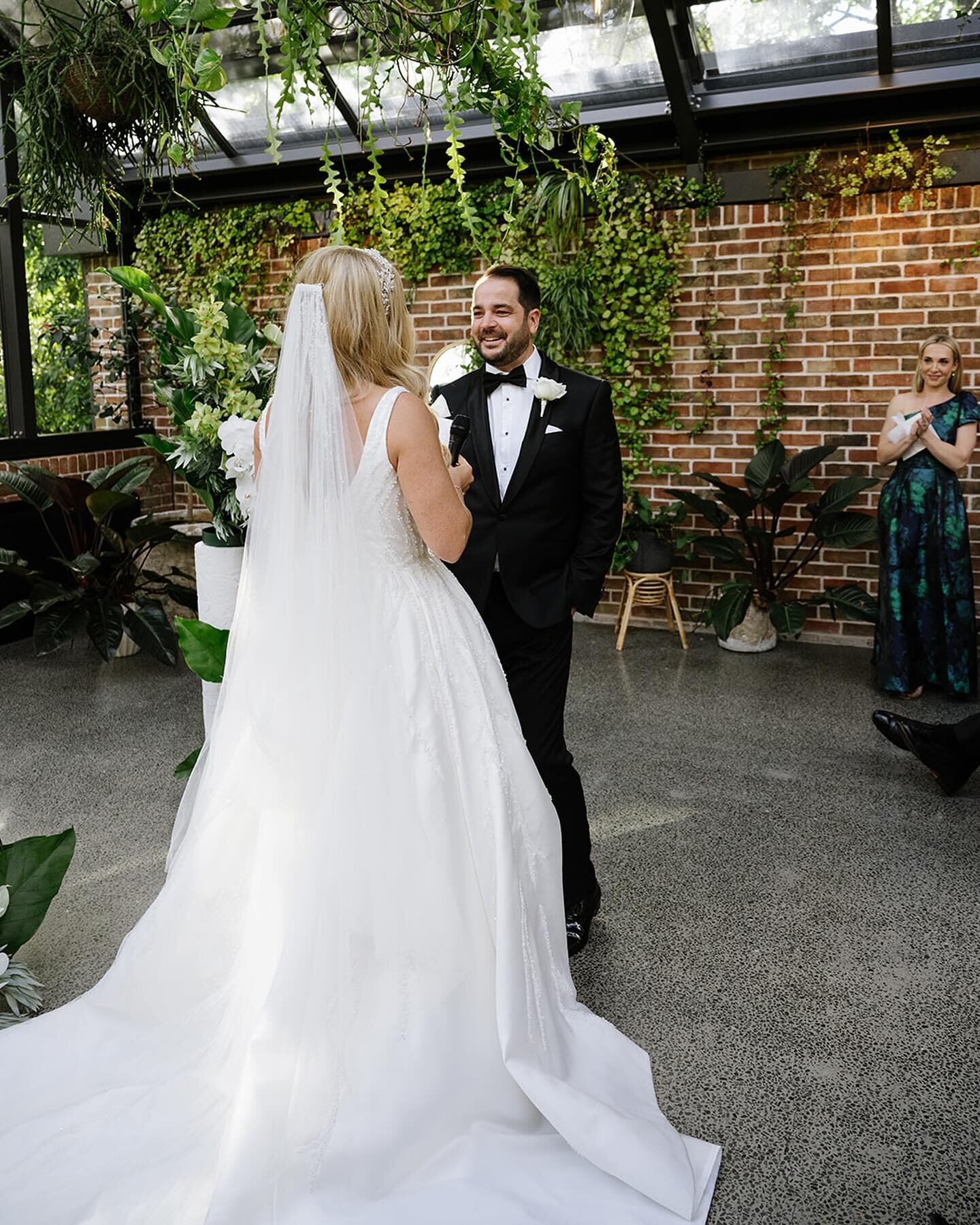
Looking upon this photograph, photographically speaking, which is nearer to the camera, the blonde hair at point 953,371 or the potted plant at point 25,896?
the potted plant at point 25,896

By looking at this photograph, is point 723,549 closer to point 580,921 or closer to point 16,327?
point 580,921

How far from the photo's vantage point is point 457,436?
2090 mm

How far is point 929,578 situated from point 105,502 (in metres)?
3.99

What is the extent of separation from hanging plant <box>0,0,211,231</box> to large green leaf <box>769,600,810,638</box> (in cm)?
358

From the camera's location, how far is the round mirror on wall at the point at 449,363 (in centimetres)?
643

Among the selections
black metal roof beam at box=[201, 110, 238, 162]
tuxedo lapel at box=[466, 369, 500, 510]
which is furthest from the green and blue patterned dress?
black metal roof beam at box=[201, 110, 238, 162]

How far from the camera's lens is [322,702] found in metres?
2.00

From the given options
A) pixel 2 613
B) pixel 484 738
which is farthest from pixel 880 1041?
pixel 2 613

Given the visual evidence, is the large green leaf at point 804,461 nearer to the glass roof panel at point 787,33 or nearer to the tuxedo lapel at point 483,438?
the glass roof panel at point 787,33

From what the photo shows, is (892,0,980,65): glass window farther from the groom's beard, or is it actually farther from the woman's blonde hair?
the woman's blonde hair

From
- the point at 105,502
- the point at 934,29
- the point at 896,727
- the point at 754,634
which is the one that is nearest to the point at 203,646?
the point at 896,727

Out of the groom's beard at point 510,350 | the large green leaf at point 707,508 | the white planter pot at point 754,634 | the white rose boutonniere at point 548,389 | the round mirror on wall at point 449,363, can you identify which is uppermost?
the round mirror on wall at point 449,363

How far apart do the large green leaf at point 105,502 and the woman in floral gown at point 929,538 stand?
369 cm

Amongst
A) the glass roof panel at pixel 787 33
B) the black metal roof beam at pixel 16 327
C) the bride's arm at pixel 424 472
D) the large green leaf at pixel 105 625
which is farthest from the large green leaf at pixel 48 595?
the glass roof panel at pixel 787 33
